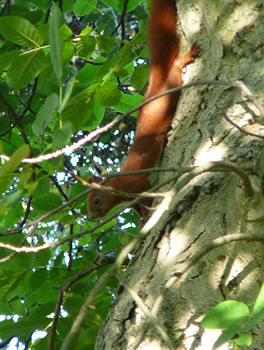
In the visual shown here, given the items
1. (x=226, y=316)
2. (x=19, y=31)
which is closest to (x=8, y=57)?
(x=19, y=31)

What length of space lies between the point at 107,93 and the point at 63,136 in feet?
2.25

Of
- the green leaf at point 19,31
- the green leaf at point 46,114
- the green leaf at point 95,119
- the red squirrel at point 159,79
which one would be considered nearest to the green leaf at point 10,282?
the red squirrel at point 159,79

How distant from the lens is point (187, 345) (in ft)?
3.29

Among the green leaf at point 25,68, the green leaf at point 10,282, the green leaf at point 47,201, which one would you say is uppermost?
the green leaf at point 25,68

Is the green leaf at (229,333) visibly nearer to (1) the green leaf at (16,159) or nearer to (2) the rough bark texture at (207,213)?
(2) the rough bark texture at (207,213)

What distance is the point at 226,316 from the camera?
0.67 metres

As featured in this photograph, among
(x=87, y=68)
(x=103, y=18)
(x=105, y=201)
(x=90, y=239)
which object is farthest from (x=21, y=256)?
(x=103, y=18)

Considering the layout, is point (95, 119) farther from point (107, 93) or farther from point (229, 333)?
point (229, 333)

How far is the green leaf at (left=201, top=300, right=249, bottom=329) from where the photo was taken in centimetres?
66

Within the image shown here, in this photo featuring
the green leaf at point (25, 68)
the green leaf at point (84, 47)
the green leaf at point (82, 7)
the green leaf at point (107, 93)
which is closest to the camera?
the green leaf at point (25, 68)

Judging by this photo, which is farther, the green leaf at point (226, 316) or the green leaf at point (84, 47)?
the green leaf at point (84, 47)

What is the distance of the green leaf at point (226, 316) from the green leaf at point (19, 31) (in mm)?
859

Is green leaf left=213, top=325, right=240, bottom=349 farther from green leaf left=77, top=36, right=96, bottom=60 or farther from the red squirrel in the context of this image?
green leaf left=77, top=36, right=96, bottom=60

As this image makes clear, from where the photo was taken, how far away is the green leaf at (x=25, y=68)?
129cm
